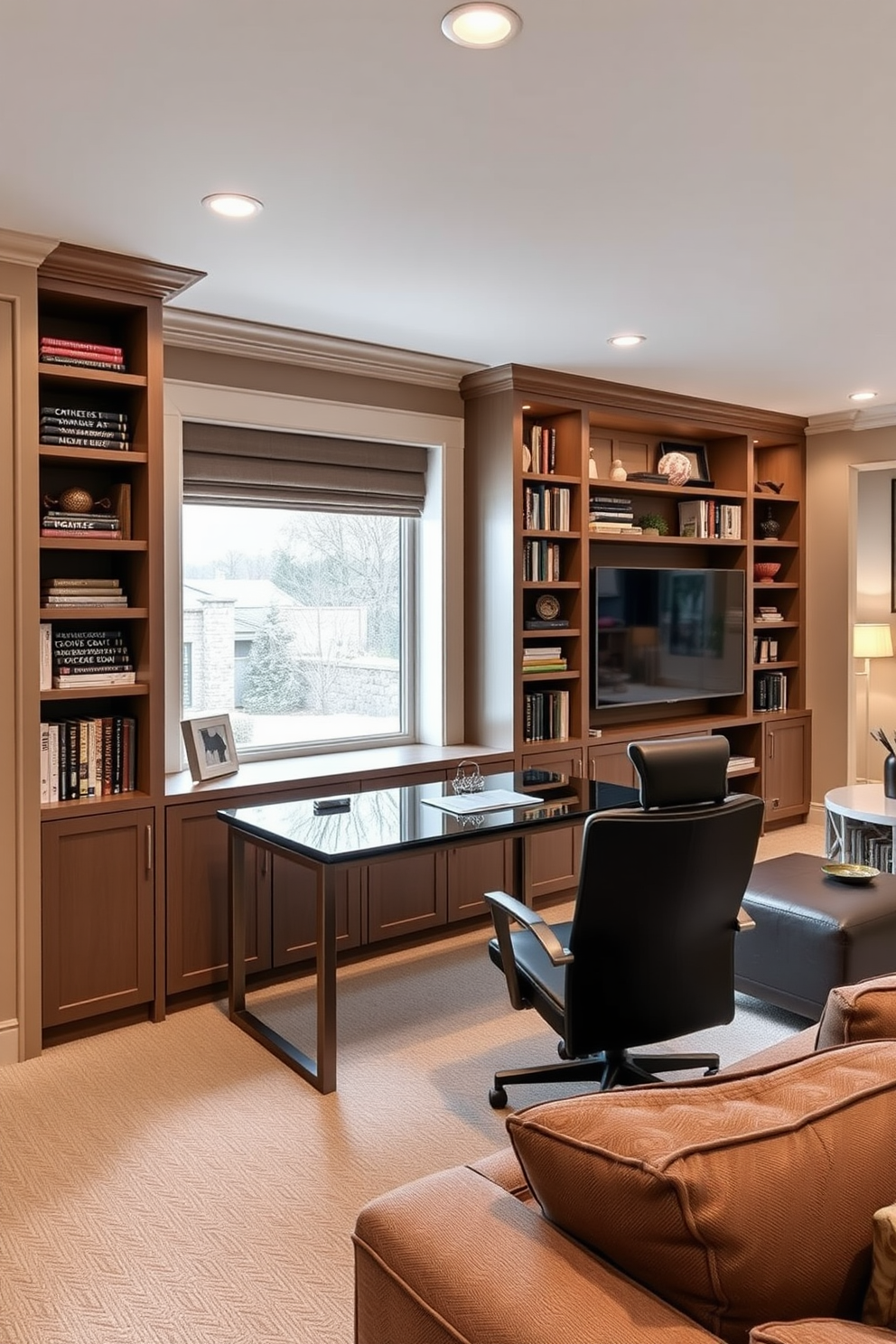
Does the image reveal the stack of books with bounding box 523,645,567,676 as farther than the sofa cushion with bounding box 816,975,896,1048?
Yes

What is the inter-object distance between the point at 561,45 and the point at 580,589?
3216mm

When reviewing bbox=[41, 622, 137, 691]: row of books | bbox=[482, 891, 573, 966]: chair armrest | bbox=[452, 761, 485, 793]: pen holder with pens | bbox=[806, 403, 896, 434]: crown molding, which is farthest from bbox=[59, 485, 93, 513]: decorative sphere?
bbox=[806, 403, 896, 434]: crown molding

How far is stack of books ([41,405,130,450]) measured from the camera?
330cm

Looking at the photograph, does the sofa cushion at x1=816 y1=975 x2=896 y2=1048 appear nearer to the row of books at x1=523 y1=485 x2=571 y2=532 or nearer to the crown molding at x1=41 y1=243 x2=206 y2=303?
the crown molding at x1=41 y1=243 x2=206 y2=303

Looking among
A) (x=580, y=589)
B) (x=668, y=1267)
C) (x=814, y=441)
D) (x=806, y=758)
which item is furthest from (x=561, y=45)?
(x=806, y=758)

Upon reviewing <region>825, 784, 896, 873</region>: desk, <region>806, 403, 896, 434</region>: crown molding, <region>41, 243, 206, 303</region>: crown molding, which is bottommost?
Result: <region>825, 784, 896, 873</region>: desk

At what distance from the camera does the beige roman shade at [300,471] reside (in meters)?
4.14

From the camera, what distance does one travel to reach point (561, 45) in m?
2.04

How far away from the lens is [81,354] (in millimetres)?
3352

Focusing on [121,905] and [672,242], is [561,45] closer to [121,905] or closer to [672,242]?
[672,242]

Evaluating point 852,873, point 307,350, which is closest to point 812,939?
point 852,873

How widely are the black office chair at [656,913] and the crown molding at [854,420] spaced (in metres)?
4.15

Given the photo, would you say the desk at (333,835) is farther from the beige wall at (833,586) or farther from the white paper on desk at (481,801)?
the beige wall at (833,586)

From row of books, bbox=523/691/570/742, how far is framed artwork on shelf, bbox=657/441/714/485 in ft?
5.63
